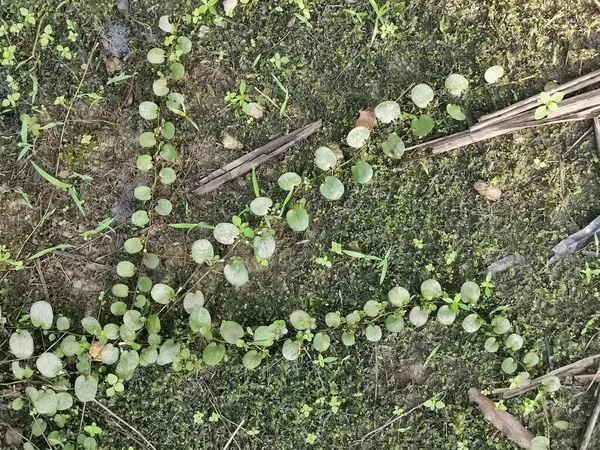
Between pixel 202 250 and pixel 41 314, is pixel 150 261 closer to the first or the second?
pixel 202 250

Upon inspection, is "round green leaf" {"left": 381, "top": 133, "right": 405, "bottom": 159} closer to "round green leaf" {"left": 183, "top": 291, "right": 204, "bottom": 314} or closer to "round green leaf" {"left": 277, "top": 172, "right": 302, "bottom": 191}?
"round green leaf" {"left": 277, "top": 172, "right": 302, "bottom": 191}

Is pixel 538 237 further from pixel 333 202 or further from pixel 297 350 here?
pixel 297 350

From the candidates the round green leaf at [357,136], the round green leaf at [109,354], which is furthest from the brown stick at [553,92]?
the round green leaf at [109,354]

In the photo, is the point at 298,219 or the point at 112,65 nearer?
the point at 298,219

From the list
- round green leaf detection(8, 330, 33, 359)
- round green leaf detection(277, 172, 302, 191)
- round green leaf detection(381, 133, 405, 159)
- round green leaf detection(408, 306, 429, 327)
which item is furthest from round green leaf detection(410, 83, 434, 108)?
round green leaf detection(8, 330, 33, 359)

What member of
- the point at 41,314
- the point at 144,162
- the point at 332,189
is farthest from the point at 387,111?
the point at 41,314
